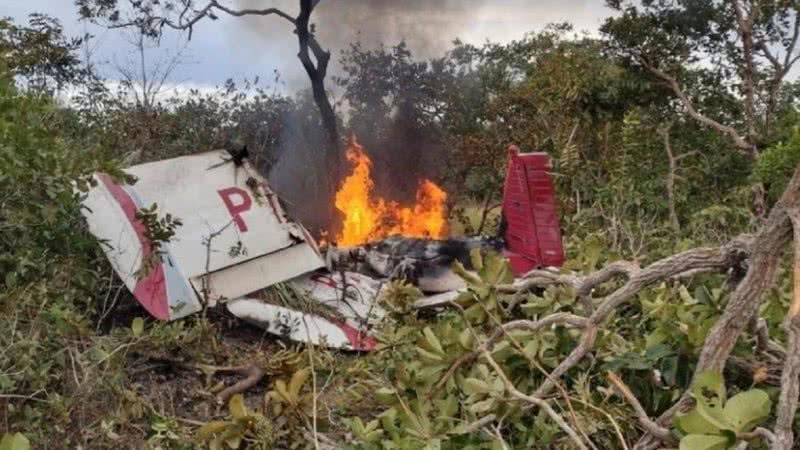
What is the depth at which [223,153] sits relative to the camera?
5938 millimetres

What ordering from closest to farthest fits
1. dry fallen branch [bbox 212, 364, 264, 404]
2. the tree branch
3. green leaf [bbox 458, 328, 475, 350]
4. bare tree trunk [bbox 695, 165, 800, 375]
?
bare tree trunk [bbox 695, 165, 800, 375] → green leaf [bbox 458, 328, 475, 350] → dry fallen branch [bbox 212, 364, 264, 404] → the tree branch

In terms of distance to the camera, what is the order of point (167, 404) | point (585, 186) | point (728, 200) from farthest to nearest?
1. point (585, 186)
2. point (728, 200)
3. point (167, 404)

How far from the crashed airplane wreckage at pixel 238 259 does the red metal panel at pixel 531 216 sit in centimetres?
2

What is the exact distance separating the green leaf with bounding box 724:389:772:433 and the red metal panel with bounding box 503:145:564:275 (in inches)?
205

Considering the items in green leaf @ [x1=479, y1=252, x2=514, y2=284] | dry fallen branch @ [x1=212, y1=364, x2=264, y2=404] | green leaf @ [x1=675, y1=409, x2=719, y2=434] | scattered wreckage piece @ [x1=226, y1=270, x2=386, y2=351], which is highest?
green leaf @ [x1=479, y1=252, x2=514, y2=284]

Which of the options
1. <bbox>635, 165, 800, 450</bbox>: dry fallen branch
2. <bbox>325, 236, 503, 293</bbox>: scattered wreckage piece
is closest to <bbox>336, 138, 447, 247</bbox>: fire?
<bbox>325, 236, 503, 293</bbox>: scattered wreckage piece

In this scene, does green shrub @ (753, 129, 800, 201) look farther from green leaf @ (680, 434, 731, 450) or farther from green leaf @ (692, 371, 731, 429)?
green leaf @ (680, 434, 731, 450)

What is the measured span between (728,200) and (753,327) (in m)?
7.33

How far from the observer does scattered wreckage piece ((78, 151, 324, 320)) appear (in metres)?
4.95

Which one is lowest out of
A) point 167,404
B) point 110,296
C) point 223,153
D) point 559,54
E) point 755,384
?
point 167,404

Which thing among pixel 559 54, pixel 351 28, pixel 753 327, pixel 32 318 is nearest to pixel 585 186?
pixel 559 54

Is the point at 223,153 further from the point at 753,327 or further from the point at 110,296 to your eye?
the point at 753,327

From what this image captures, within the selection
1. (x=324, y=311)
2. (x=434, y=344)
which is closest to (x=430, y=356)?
(x=434, y=344)

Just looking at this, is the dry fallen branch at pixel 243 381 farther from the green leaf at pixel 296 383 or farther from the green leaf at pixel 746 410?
the green leaf at pixel 746 410
